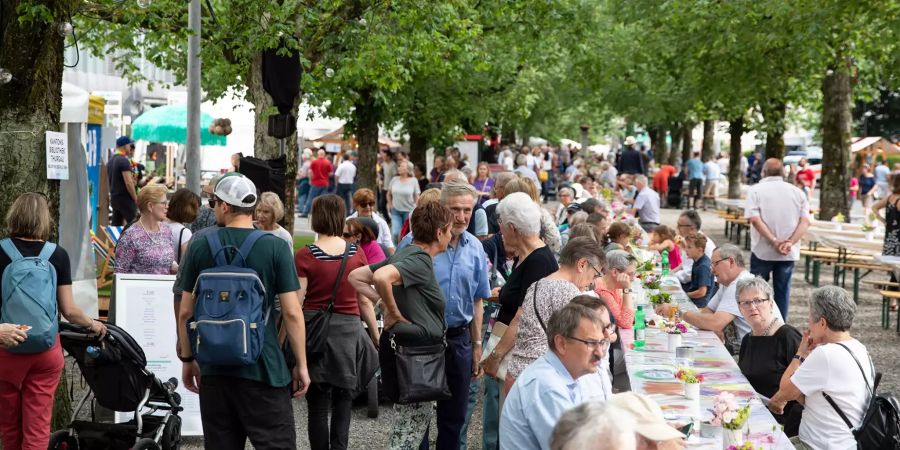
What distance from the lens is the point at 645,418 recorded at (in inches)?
134

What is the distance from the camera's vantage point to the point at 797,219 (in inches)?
508

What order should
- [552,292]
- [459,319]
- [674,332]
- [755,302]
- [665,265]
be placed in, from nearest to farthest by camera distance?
[552,292] < [459,319] < [755,302] < [674,332] < [665,265]

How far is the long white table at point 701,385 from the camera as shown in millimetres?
5652

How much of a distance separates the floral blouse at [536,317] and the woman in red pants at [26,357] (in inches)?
94.3

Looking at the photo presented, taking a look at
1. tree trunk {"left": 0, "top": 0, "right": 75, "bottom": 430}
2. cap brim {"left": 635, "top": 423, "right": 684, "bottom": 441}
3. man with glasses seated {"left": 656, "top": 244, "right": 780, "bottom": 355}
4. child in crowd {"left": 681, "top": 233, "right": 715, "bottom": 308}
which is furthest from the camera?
child in crowd {"left": 681, "top": 233, "right": 715, "bottom": 308}

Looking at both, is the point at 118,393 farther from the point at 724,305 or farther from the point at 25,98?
the point at 724,305

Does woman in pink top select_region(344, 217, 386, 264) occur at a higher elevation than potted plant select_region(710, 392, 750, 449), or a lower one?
higher

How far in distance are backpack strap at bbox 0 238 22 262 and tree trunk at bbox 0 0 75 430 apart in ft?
3.83

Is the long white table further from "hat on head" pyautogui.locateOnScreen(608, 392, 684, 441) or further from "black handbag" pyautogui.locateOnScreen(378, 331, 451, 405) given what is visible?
"hat on head" pyautogui.locateOnScreen(608, 392, 684, 441)

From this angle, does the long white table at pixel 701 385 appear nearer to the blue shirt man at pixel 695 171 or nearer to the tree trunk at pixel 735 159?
the blue shirt man at pixel 695 171

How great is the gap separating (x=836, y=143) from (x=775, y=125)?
5222mm

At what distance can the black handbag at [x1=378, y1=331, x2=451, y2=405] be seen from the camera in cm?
611

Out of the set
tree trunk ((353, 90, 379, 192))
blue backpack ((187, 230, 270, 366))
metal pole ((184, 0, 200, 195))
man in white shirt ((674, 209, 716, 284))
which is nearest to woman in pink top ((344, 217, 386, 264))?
blue backpack ((187, 230, 270, 366))

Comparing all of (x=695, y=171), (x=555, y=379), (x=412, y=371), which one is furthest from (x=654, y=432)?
(x=695, y=171)
